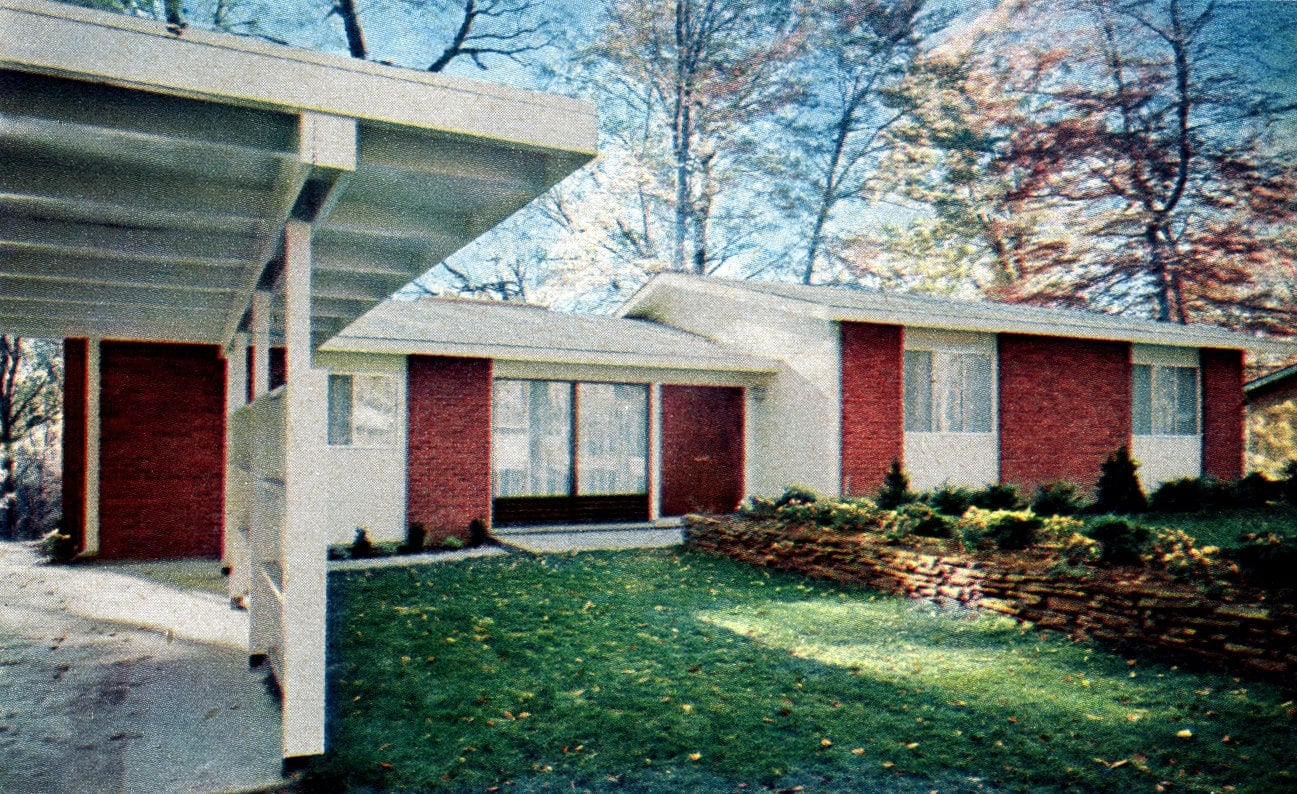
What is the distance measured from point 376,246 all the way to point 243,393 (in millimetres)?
3598

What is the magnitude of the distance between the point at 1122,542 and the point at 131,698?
7.21 m

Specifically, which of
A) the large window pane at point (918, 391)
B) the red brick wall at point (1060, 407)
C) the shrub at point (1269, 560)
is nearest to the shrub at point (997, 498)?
the large window pane at point (918, 391)

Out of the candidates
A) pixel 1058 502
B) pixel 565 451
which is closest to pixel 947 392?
pixel 1058 502

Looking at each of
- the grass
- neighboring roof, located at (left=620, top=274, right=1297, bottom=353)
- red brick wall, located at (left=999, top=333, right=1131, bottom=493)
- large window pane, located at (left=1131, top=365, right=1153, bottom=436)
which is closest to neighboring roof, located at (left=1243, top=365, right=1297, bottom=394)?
neighboring roof, located at (left=620, top=274, right=1297, bottom=353)

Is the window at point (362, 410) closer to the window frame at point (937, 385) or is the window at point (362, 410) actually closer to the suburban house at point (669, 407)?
the suburban house at point (669, 407)

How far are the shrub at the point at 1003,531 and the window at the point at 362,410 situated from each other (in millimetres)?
7449

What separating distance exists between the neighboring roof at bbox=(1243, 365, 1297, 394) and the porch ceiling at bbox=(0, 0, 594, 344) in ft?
74.3

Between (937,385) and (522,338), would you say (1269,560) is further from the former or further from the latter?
(522,338)

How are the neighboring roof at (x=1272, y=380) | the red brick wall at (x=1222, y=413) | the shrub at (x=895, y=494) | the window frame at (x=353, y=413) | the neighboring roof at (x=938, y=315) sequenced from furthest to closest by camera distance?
the neighboring roof at (x=1272, y=380) → the red brick wall at (x=1222, y=413) → the neighboring roof at (x=938, y=315) → the window frame at (x=353, y=413) → the shrub at (x=895, y=494)

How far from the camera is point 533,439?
47.8ft

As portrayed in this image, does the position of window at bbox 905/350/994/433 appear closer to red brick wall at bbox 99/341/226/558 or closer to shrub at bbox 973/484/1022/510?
shrub at bbox 973/484/1022/510

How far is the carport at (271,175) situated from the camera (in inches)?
119

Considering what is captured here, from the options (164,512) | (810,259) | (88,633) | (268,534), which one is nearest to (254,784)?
(268,534)

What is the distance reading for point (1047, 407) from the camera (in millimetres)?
14117
